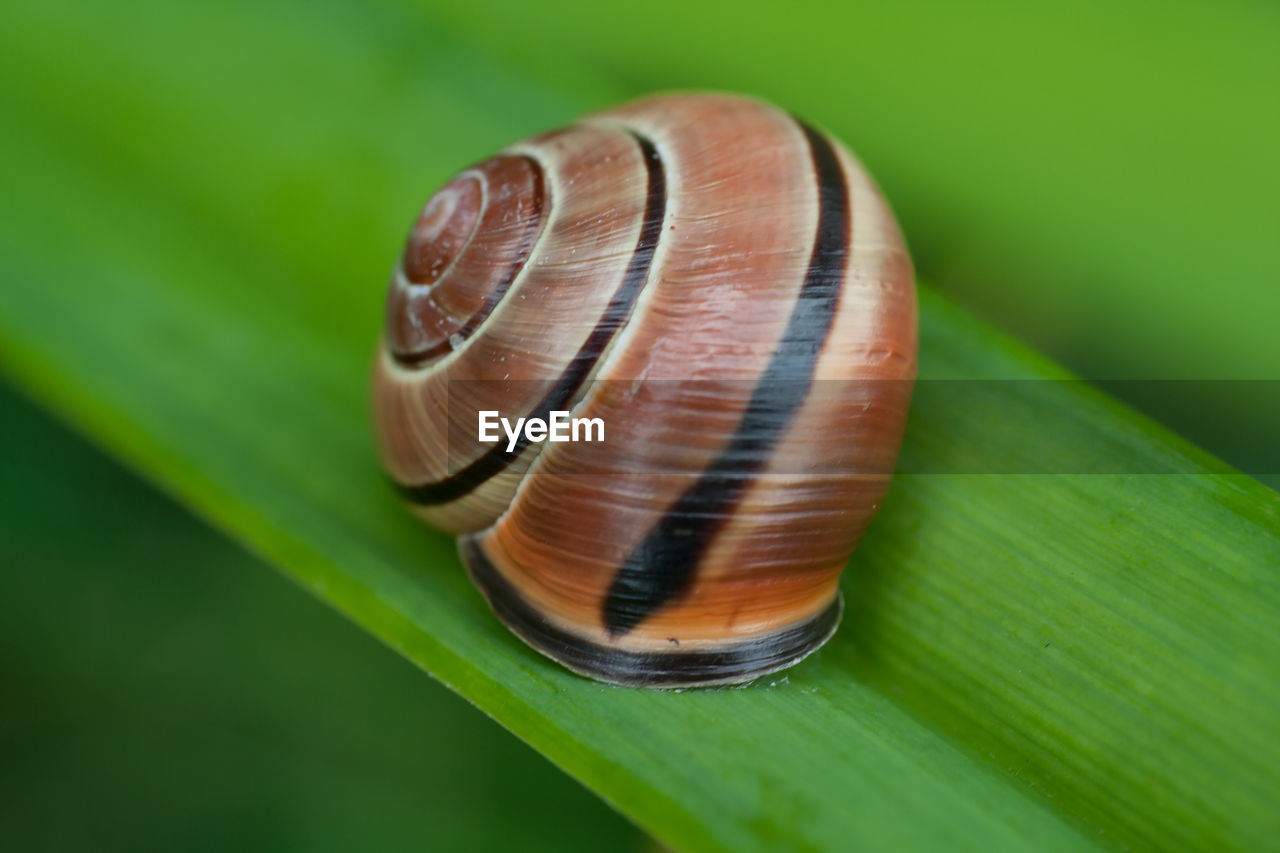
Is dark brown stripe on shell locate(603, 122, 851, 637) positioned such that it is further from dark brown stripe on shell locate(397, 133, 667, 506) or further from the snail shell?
dark brown stripe on shell locate(397, 133, 667, 506)

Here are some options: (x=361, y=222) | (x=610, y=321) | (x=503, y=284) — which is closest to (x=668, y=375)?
(x=610, y=321)

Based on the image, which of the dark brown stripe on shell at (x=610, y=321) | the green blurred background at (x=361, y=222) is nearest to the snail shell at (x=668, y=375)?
the dark brown stripe on shell at (x=610, y=321)

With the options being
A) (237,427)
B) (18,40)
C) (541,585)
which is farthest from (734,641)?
(18,40)

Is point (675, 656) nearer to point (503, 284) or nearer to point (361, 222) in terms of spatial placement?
point (503, 284)

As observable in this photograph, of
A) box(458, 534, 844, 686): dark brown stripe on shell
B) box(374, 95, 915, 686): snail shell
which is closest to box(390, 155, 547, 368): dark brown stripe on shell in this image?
box(374, 95, 915, 686): snail shell

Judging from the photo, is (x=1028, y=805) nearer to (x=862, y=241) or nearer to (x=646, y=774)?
(x=646, y=774)
